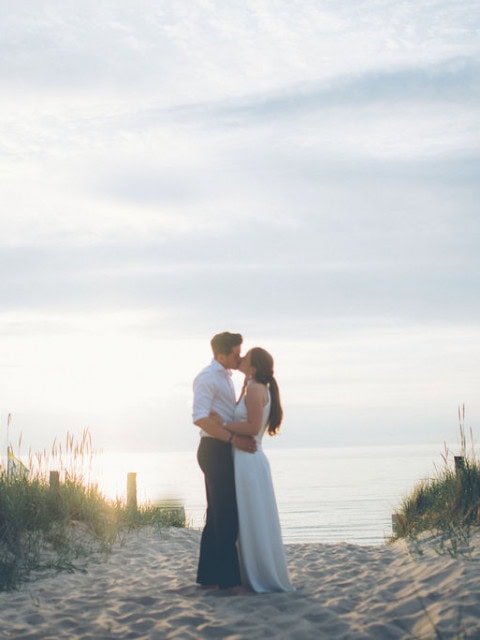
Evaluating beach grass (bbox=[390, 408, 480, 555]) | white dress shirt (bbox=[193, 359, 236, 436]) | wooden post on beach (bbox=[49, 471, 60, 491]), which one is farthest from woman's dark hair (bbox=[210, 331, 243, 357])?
wooden post on beach (bbox=[49, 471, 60, 491])

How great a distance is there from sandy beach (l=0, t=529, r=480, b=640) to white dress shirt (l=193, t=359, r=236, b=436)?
62.1 inches

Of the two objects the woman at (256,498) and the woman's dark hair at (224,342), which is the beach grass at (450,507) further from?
the woman's dark hair at (224,342)

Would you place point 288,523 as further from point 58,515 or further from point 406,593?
point 406,593

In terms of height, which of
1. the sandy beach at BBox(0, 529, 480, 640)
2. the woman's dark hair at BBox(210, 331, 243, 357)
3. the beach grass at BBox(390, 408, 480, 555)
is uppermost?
the woman's dark hair at BBox(210, 331, 243, 357)

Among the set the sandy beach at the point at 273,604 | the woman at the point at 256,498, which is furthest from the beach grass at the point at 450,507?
the woman at the point at 256,498

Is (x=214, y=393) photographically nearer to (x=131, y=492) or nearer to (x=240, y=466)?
(x=240, y=466)

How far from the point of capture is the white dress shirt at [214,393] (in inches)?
282

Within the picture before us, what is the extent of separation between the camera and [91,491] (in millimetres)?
12266

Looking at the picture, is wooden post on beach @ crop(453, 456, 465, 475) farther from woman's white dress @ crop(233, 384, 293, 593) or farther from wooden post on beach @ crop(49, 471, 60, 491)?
wooden post on beach @ crop(49, 471, 60, 491)

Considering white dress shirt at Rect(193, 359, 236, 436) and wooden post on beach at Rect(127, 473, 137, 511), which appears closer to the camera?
white dress shirt at Rect(193, 359, 236, 436)

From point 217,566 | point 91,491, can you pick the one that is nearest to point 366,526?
point 91,491

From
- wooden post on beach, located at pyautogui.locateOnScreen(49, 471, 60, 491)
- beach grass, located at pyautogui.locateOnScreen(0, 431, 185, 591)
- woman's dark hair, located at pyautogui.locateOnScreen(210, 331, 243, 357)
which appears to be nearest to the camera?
woman's dark hair, located at pyautogui.locateOnScreen(210, 331, 243, 357)

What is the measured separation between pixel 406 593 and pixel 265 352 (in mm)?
2330

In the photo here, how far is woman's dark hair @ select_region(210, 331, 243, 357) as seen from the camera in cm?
739
